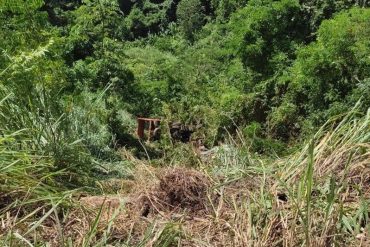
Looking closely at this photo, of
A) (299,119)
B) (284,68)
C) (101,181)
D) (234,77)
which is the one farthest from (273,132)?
(101,181)

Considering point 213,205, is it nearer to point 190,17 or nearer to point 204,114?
point 204,114

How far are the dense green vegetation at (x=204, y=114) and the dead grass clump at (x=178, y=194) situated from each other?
0.09 meters

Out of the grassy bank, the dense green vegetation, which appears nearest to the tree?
the dense green vegetation

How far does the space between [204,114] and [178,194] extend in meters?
8.74

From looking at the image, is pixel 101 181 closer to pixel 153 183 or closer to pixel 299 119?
pixel 153 183

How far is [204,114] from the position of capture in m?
11.5

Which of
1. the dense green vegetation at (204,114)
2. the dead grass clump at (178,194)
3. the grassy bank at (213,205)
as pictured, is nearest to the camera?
the grassy bank at (213,205)

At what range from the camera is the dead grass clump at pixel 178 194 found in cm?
275

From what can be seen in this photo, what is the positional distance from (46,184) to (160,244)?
3.17 feet

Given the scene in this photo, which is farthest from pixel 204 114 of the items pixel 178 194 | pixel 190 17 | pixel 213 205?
pixel 190 17

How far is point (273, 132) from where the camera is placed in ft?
33.3

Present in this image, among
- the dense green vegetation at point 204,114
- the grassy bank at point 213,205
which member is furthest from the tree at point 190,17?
the grassy bank at point 213,205

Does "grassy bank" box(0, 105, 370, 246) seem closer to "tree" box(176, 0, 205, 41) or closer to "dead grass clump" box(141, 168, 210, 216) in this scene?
"dead grass clump" box(141, 168, 210, 216)

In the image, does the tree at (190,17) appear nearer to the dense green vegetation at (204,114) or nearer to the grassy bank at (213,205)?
the dense green vegetation at (204,114)
